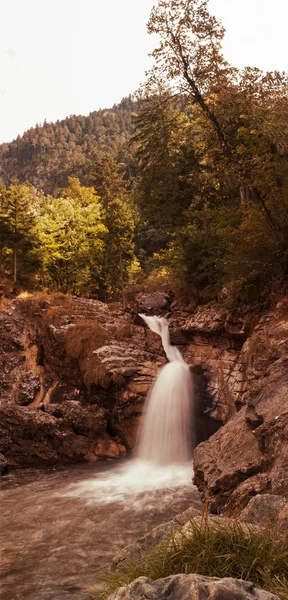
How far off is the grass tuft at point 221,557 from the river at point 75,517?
9.20 ft

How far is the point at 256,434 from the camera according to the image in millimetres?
8727

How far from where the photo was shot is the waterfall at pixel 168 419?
1565 cm

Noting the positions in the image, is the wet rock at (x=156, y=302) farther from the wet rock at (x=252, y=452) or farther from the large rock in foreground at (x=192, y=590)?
the large rock in foreground at (x=192, y=590)

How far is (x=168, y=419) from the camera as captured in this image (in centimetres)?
1636

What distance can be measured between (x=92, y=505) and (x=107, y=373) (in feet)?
20.6

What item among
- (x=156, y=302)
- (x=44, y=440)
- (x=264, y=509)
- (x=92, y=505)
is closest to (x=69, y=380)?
(x=44, y=440)

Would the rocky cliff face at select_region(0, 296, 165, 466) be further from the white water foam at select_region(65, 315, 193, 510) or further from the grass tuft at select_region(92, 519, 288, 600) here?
the grass tuft at select_region(92, 519, 288, 600)

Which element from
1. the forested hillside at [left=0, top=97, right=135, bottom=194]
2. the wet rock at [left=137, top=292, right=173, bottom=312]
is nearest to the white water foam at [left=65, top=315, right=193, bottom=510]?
the wet rock at [left=137, top=292, right=173, bottom=312]

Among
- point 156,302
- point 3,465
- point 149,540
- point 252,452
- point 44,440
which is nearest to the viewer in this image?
point 149,540

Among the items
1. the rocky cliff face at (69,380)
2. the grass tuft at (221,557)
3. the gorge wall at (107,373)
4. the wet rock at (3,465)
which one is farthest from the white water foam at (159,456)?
the grass tuft at (221,557)

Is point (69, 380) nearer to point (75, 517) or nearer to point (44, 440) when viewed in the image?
point (44, 440)

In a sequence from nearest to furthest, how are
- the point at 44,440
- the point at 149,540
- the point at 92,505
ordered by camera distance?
the point at 149,540
the point at 92,505
the point at 44,440

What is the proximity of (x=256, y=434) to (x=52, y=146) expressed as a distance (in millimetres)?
151955

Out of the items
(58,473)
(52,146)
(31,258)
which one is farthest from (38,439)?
(52,146)
